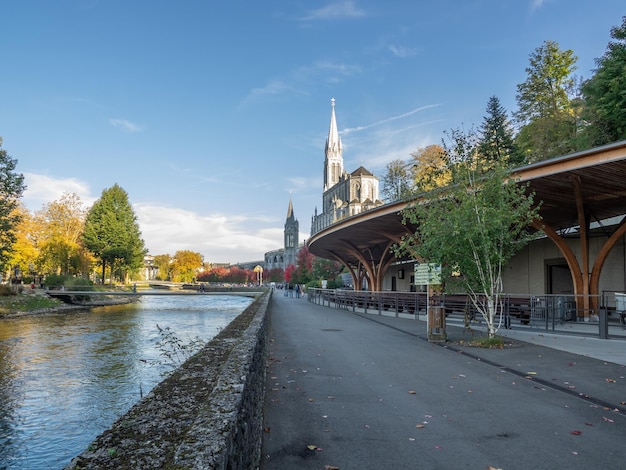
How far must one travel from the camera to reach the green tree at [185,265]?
397 ft

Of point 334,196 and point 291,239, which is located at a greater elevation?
point 334,196

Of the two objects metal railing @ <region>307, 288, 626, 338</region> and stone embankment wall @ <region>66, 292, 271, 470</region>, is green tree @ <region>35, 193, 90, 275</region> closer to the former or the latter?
metal railing @ <region>307, 288, 626, 338</region>

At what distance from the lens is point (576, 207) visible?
20625 mm

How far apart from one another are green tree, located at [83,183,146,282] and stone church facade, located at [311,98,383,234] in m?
59.4

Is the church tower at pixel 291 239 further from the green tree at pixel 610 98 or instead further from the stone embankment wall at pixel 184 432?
the stone embankment wall at pixel 184 432

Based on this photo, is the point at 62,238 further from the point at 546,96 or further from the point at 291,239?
the point at 291,239

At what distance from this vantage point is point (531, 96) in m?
41.6

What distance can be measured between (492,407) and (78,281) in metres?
52.2

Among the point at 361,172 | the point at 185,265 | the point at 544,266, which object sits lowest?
the point at 544,266

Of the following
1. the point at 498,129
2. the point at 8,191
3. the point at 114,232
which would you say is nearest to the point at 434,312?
the point at 8,191

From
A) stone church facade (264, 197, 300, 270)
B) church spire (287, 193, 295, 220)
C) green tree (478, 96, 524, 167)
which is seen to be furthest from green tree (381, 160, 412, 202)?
church spire (287, 193, 295, 220)

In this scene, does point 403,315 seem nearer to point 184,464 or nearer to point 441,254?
point 441,254

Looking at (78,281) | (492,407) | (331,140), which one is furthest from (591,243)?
(331,140)

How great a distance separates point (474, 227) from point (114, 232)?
187ft
